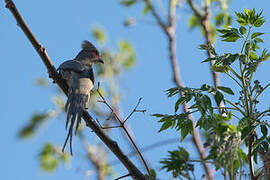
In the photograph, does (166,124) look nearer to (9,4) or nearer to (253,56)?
(253,56)

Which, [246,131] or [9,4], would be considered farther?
[9,4]

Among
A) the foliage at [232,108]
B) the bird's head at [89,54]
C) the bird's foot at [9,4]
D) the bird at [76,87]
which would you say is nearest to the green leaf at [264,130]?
the foliage at [232,108]

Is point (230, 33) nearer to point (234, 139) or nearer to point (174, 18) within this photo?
point (234, 139)

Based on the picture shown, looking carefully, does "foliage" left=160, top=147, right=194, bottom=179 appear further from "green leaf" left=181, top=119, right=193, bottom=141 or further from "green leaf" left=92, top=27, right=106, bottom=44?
"green leaf" left=92, top=27, right=106, bottom=44

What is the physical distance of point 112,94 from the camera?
6844 mm

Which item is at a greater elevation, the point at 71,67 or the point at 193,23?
the point at 193,23

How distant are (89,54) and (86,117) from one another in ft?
9.61

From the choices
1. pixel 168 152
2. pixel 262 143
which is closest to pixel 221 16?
pixel 168 152

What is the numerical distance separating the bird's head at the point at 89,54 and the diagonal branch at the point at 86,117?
2.51 meters

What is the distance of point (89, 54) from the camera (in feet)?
19.5

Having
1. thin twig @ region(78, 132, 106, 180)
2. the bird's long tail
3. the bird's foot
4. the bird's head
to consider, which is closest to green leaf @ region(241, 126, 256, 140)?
the bird's long tail

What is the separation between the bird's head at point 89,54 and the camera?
5.85 meters

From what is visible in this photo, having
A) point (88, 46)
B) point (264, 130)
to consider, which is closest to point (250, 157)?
point (264, 130)

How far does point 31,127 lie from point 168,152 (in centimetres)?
591
